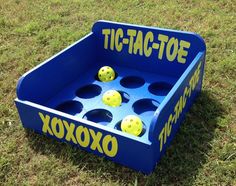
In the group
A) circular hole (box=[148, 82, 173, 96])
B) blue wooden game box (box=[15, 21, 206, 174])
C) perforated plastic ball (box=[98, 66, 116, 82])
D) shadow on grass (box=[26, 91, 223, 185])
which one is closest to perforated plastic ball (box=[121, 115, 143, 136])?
blue wooden game box (box=[15, 21, 206, 174])

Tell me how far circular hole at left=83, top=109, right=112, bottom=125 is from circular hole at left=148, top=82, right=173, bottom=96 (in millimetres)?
350

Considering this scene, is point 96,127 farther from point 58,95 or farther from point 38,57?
point 38,57

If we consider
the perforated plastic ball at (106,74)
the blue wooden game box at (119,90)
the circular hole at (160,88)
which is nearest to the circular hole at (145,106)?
the blue wooden game box at (119,90)

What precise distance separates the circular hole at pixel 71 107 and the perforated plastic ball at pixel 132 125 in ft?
1.38

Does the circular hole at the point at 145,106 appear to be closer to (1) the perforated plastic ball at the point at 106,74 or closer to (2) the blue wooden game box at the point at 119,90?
(2) the blue wooden game box at the point at 119,90

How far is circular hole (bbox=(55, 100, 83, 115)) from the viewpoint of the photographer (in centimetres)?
218

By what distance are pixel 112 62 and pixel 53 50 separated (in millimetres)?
599

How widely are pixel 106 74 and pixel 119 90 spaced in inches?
7.0


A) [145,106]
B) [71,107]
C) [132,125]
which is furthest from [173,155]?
[71,107]

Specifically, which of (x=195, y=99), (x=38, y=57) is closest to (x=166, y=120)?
(x=195, y=99)

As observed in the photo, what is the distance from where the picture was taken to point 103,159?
5.76ft

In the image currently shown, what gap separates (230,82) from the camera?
231cm

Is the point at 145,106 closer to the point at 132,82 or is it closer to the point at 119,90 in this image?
the point at 119,90

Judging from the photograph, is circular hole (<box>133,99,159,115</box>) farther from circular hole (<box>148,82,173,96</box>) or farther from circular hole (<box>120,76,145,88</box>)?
circular hole (<box>120,76,145,88</box>)
